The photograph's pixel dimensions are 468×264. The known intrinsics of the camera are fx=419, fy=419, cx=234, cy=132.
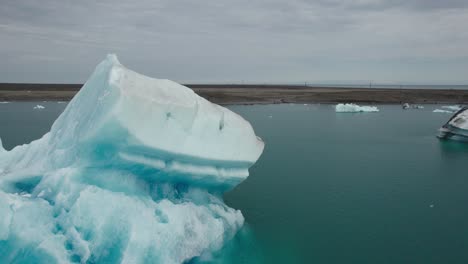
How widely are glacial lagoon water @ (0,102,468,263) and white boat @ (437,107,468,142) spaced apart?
583 millimetres

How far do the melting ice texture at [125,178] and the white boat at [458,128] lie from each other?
619 inches

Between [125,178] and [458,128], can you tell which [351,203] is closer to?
[125,178]

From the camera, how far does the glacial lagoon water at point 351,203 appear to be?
7.62 metres

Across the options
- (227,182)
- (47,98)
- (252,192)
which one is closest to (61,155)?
(227,182)

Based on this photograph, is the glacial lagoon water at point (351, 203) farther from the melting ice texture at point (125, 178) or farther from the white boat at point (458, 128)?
the melting ice texture at point (125, 178)

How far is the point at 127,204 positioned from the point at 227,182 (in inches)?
89.0

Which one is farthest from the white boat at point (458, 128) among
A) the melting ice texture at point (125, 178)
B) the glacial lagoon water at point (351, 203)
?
the melting ice texture at point (125, 178)

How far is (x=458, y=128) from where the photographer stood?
1978 cm

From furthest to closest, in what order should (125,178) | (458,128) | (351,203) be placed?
1. (458,128)
2. (351,203)
3. (125,178)

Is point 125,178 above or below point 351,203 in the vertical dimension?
above

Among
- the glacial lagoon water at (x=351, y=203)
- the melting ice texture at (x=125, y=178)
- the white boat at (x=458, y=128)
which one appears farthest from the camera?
the white boat at (x=458, y=128)

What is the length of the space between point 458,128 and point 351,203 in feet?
40.5

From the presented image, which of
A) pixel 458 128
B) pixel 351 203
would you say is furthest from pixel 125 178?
pixel 458 128

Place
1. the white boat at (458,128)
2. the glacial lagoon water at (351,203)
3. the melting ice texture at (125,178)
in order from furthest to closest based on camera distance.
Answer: the white boat at (458,128), the glacial lagoon water at (351,203), the melting ice texture at (125,178)
